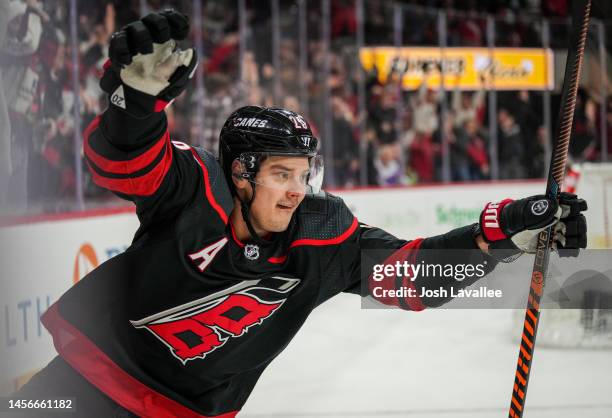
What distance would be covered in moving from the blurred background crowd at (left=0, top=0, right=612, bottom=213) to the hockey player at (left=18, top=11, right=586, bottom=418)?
1.18 meters

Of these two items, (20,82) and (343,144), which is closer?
(20,82)

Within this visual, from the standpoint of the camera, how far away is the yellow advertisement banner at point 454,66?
8.32 meters

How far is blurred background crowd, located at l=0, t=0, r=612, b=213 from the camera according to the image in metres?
4.05

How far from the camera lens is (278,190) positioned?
6.98 feet

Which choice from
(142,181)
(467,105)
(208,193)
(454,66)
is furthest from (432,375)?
(454,66)

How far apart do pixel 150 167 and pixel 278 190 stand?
43cm

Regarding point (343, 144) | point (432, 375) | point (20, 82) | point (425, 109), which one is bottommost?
point (432, 375)

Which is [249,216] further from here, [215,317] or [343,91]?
[343,91]

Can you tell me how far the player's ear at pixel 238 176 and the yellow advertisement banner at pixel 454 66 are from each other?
615cm

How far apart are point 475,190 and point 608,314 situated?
6255 mm

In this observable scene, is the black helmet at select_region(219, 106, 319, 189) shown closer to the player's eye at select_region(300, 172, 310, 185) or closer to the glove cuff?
the player's eye at select_region(300, 172, 310, 185)

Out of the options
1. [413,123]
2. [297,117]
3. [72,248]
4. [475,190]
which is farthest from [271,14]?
[297,117]

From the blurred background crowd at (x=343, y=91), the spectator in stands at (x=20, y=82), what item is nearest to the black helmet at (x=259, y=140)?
the spectator in stands at (x=20, y=82)

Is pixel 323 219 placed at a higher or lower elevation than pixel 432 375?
higher
